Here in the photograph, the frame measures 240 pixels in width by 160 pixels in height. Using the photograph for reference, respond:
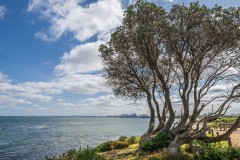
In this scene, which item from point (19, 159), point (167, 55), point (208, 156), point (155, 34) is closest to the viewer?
point (208, 156)

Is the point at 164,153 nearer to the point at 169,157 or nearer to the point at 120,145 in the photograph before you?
the point at 169,157

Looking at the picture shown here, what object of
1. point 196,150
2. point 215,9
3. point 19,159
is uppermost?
point 215,9

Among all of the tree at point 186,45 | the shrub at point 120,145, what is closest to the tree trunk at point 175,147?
the tree at point 186,45

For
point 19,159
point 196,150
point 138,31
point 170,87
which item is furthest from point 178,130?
point 19,159

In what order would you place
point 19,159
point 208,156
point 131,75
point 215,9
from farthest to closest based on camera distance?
point 19,159 < point 131,75 < point 215,9 < point 208,156

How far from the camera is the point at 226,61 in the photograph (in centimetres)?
2453

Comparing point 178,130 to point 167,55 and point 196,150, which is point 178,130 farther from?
point 167,55

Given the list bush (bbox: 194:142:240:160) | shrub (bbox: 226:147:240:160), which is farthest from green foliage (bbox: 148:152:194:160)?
shrub (bbox: 226:147:240:160)

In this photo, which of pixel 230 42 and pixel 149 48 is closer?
pixel 230 42

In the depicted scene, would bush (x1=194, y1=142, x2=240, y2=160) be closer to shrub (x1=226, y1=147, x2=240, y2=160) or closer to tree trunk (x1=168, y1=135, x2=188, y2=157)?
shrub (x1=226, y1=147, x2=240, y2=160)

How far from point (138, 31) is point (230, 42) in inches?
300

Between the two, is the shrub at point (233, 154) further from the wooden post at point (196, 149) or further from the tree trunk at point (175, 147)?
the tree trunk at point (175, 147)

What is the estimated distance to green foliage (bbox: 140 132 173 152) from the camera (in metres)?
24.1

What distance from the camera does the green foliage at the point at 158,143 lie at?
24.1 metres
